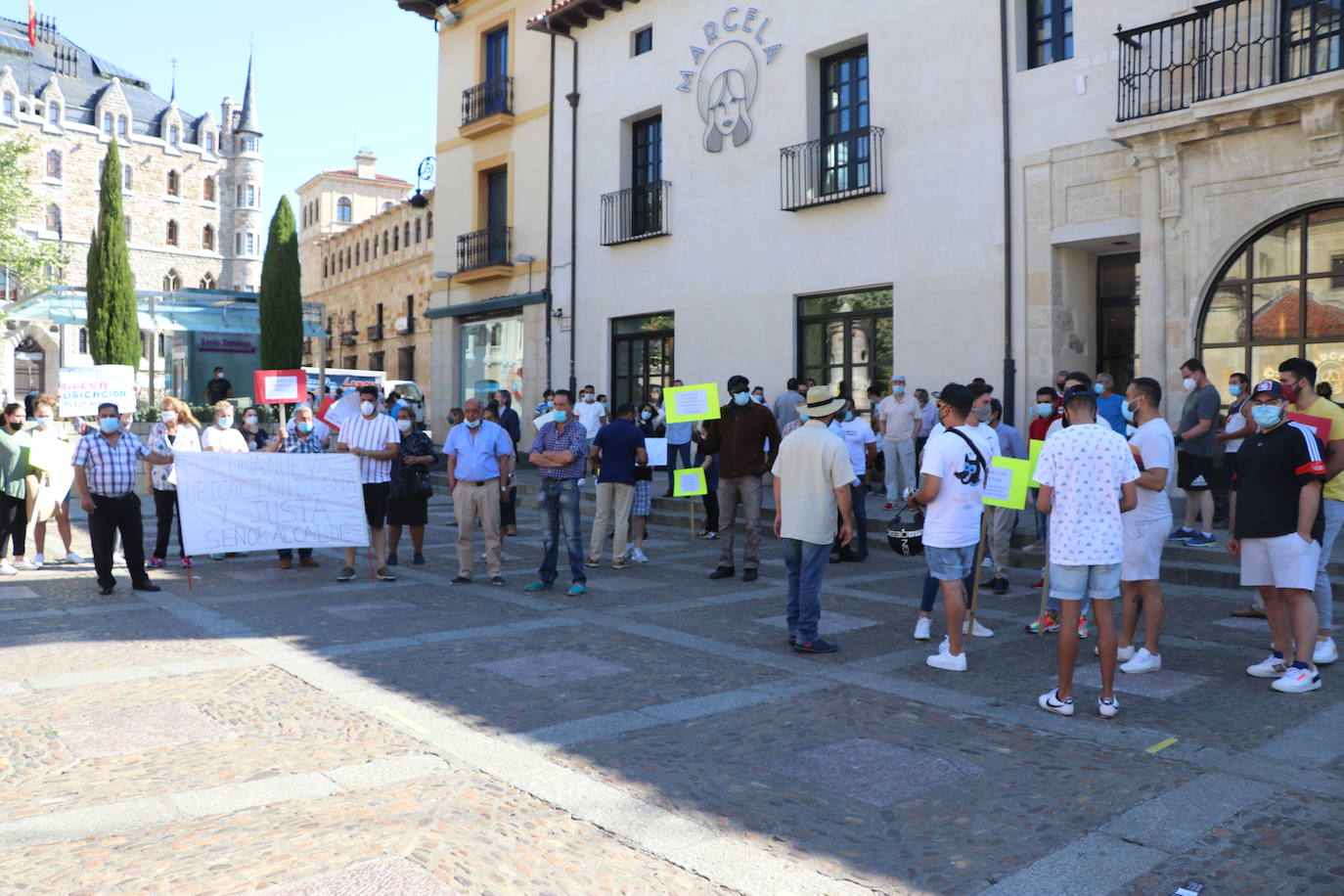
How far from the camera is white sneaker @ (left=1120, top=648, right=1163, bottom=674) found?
6.64 metres

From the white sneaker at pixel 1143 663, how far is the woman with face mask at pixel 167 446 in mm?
8833

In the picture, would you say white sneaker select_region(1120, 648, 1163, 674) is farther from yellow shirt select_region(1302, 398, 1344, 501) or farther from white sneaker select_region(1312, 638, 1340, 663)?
yellow shirt select_region(1302, 398, 1344, 501)

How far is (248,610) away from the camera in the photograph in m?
8.95

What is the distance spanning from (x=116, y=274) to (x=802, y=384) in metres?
23.9

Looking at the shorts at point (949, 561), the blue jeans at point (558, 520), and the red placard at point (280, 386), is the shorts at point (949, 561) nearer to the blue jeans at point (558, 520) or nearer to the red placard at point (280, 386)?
the blue jeans at point (558, 520)

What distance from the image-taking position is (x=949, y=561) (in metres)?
6.71

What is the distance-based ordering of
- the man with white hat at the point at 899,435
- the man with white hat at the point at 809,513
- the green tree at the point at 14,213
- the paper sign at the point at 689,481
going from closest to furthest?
the man with white hat at the point at 809,513
the paper sign at the point at 689,481
the man with white hat at the point at 899,435
the green tree at the point at 14,213

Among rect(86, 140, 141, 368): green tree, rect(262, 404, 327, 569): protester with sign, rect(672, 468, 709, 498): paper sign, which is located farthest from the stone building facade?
rect(672, 468, 709, 498): paper sign

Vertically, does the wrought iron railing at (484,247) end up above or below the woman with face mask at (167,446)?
above

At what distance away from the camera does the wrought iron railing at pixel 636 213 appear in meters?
20.1

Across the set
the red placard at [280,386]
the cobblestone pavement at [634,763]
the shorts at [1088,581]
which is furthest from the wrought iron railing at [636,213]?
the shorts at [1088,581]

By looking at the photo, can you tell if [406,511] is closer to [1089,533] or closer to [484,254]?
[1089,533]

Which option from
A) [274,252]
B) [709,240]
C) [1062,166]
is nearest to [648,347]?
[709,240]

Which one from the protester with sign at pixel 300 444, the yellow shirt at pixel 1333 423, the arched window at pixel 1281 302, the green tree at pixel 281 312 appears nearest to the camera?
the yellow shirt at pixel 1333 423
